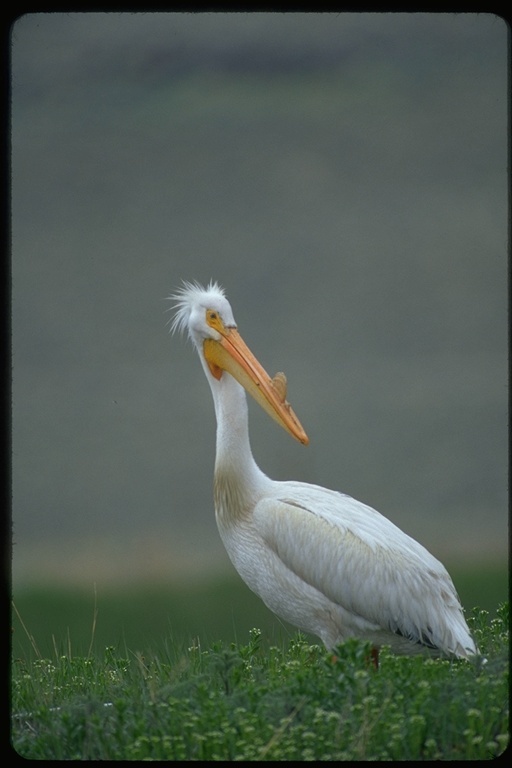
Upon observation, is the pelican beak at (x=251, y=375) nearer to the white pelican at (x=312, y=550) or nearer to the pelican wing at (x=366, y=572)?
the white pelican at (x=312, y=550)

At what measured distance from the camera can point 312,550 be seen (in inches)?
259

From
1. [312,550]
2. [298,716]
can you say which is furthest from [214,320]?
[298,716]

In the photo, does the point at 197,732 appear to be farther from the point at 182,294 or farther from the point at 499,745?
the point at 182,294

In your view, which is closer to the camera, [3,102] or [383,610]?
[3,102]

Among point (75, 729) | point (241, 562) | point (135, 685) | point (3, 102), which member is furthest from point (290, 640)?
point (3, 102)

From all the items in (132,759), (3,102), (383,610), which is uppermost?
(3,102)

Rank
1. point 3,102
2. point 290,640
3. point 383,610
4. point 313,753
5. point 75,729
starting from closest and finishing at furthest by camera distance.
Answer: point 313,753, point 75,729, point 3,102, point 383,610, point 290,640

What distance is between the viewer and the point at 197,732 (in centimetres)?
491

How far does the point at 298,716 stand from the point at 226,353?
2.63 m

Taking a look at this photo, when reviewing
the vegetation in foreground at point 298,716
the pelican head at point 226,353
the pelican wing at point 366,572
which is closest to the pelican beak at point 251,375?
the pelican head at point 226,353

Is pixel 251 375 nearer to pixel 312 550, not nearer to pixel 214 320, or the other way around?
pixel 214 320

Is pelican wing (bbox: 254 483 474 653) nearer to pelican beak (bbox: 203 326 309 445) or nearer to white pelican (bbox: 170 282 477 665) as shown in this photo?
white pelican (bbox: 170 282 477 665)

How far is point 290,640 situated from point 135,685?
1.36 m

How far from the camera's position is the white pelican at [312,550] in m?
6.59
